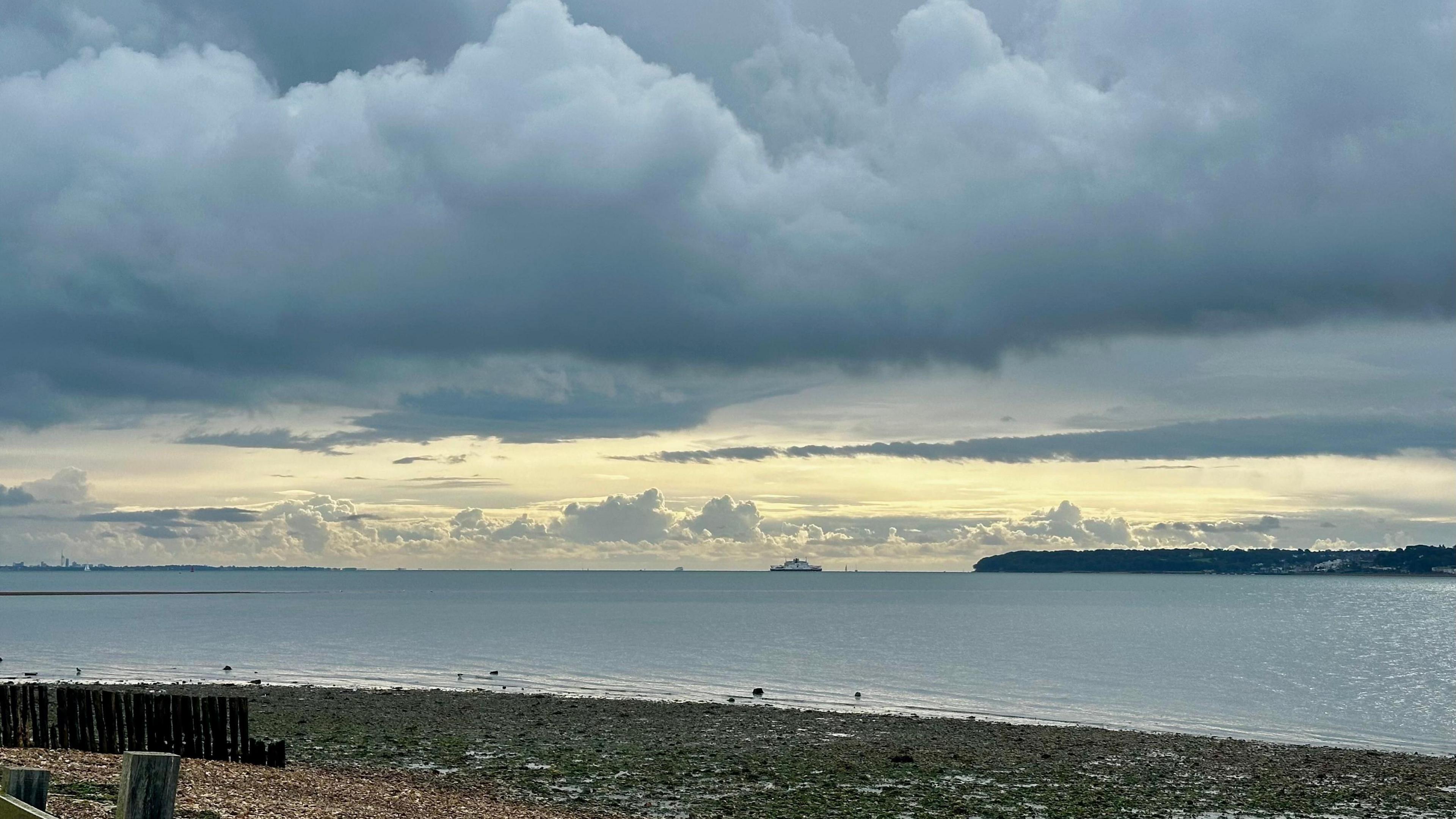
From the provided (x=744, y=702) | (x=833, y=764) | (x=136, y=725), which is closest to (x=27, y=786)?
(x=136, y=725)

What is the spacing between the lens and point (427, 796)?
2388 centimetres

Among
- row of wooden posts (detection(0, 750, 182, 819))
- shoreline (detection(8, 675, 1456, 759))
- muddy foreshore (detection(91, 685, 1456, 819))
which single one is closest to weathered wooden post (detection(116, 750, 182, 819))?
row of wooden posts (detection(0, 750, 182, 819))

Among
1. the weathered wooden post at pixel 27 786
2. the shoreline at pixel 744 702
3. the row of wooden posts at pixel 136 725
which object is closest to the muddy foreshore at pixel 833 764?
the shoreline at pixel 744 702

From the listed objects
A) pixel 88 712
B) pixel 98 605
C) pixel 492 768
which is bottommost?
pixel 98 605

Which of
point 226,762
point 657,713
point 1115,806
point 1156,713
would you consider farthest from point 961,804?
point 1156,713

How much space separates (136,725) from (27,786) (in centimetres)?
2004

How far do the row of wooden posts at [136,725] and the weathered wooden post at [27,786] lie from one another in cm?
1825

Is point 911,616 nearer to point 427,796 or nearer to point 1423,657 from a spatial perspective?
point 1423,657

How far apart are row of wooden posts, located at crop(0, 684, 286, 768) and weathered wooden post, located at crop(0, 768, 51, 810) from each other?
18.3m

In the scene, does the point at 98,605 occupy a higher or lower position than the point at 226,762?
lower

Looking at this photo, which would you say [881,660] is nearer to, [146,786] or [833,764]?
[833,764]

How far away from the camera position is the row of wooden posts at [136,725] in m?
24.9

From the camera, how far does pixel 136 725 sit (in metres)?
25.2

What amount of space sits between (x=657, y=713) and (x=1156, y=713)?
79.9ft
